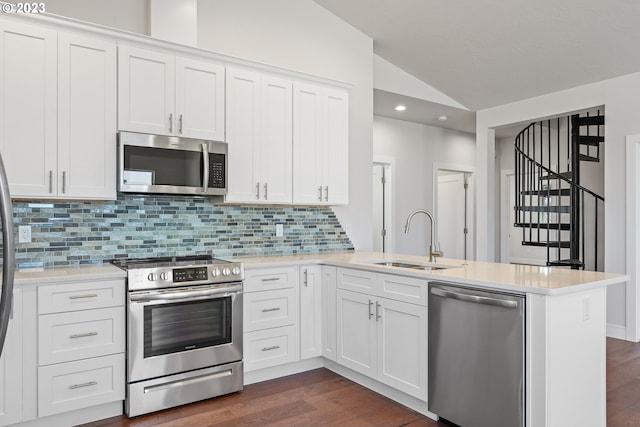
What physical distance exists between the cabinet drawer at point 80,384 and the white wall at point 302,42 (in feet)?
7.71

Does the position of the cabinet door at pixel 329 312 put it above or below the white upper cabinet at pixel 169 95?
below

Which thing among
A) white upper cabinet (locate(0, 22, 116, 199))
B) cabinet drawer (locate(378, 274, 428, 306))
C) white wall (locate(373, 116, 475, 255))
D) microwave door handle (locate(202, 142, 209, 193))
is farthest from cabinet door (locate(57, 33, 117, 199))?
white wall (locate(373, 116, 475, 255))

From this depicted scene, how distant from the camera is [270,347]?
3232mm

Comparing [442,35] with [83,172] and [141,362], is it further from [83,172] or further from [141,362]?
[141,362]

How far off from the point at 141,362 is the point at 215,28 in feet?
Answer: 8.67

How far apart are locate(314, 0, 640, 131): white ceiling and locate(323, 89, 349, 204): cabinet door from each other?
934mm

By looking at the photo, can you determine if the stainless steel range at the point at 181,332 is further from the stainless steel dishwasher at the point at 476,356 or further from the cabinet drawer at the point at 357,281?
the stainless steel dishwasher at the point at 476,356

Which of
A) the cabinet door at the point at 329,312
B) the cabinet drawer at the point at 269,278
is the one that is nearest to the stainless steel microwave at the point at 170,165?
the cabinet drawer at the point at 269,278

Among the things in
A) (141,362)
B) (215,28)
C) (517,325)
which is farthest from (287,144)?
(517,325)

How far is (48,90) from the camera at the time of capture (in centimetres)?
270

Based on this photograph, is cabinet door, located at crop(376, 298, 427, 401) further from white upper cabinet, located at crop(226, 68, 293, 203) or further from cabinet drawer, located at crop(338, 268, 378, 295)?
white upper cabinet, located at crop(226, 68, 293, 203)

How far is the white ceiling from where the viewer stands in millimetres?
3666

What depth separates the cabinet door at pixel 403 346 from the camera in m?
2.62

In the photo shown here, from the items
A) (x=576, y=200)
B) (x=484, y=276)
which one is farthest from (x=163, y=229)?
(x=576, y=200)
